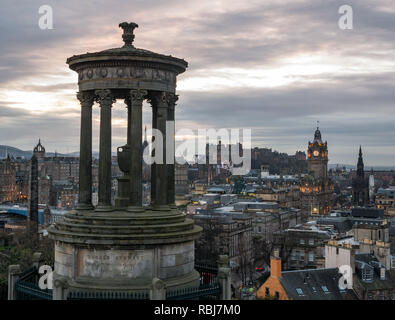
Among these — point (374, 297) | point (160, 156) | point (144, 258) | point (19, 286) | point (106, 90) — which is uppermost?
point (106, 90)

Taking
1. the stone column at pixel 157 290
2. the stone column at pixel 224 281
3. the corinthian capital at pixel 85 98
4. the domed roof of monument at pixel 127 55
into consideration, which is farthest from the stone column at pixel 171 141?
the stone column at pixel 157 290

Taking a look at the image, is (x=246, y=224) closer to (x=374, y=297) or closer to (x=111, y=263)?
(x=374, y=297)

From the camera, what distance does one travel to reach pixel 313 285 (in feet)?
197

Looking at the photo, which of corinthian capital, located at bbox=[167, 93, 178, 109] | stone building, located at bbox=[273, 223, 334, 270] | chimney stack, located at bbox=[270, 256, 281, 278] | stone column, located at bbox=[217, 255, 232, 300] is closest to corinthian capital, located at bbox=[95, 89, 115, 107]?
corinthian capital, located at bbox=[167, 93, 178, 109]

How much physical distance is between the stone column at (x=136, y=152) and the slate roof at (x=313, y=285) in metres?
40.9

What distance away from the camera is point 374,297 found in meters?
64.1

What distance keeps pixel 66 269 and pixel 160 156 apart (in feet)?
17.4

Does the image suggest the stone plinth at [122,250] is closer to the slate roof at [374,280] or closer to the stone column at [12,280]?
the stone column at [12,280]

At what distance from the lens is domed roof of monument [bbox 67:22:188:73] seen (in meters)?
20.0

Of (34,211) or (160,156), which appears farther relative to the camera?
(34,211)

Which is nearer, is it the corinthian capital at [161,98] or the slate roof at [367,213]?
the corinthian capital at [161,98]

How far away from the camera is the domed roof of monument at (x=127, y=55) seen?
2000 cm

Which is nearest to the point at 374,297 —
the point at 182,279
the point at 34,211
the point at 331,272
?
the point at 331,272

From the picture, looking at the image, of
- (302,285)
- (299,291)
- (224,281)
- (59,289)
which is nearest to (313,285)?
(302,285)
